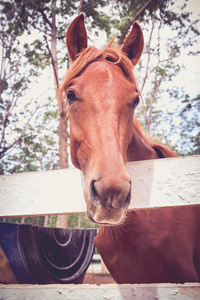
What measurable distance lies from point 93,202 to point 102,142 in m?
0.38

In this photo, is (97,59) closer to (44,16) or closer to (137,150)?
(137,150)

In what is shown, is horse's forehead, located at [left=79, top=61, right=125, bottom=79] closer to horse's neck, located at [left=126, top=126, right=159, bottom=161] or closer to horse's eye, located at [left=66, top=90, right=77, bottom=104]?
horse's eye, located at [left=66, top=90, right=77, bottom=104]

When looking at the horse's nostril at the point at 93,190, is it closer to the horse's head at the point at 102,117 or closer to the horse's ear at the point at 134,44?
the horse's head at the point at 102,117

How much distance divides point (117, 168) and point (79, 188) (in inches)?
15.9

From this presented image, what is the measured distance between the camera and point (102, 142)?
1349 millimetres

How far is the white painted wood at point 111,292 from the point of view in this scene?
46.5 inches

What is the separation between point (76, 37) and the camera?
2.16m

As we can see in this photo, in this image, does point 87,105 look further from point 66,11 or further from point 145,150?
point 66,11

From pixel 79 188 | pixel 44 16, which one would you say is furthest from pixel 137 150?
pixel 44 16

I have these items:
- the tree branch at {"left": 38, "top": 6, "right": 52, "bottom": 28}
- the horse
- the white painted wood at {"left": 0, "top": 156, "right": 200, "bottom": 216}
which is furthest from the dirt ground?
the tree branch at {"left": 38, "top": 6, "right": 52, "bottom": 28}

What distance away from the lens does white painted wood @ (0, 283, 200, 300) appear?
118cm

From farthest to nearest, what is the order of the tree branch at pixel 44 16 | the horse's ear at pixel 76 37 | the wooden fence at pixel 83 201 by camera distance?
the tree branch at pixel 44 16 < the horse's ear at pixel 76 37 < the wooden fence at pixel 83 201

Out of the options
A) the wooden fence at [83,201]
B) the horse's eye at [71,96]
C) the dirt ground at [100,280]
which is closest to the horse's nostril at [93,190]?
the wooden fence at [83,201]

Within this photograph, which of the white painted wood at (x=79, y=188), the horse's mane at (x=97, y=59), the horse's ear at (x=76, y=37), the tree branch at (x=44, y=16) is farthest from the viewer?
the tree branch at (x=44, y=16)
